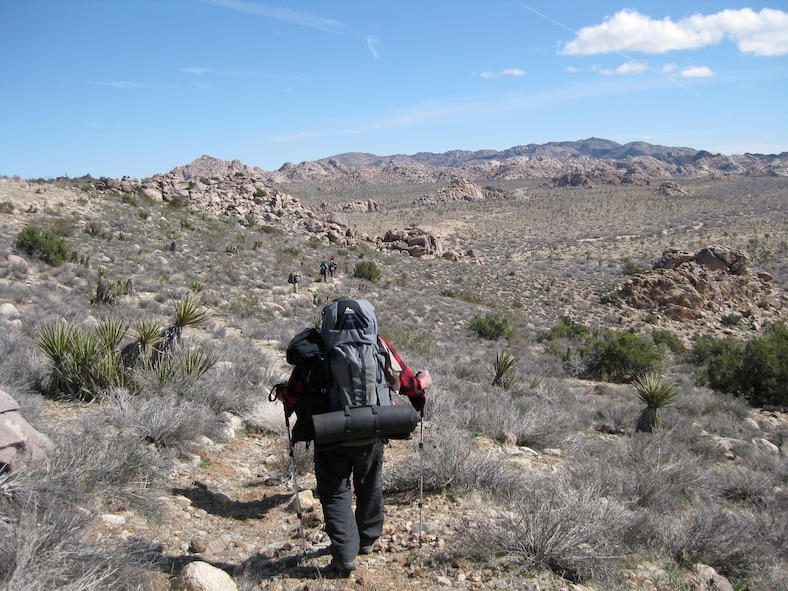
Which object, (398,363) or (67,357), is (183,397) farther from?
(398,363)

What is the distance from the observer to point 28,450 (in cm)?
326

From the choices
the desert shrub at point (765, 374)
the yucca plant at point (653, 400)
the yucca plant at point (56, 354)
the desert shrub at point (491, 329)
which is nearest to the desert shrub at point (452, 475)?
the yucca plant at point (56, 354)

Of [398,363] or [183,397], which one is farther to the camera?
[183,397]

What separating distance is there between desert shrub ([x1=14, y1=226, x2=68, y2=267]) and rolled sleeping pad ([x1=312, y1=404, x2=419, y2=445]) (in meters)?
14.8

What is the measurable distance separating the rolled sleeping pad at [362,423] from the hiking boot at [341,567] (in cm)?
75

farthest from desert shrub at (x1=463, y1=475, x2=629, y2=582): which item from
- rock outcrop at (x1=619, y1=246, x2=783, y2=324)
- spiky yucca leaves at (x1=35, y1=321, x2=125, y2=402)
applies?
rock outcrop at (x1=619, y1=246, x2=783, y2=324)

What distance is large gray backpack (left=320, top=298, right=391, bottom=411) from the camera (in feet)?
9.72

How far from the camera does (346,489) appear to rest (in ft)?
10.3

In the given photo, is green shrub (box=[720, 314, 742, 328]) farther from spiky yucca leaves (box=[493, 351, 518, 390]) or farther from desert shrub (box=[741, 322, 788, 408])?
spiky yucca leaves (box=[493, 351, 518, 390])

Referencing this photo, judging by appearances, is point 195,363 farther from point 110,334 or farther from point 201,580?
point 201,580

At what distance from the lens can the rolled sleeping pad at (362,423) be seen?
2807 mm

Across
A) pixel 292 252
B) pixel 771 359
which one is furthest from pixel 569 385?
pixel 292 252

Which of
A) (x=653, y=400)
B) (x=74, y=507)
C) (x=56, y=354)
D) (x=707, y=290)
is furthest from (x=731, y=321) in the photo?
(x=74, y=507)

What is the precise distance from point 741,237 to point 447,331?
31.4 m
